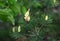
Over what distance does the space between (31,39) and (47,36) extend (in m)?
0.92

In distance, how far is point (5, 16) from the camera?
1.41m

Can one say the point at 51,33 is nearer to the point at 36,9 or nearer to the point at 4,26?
the point at 36,9

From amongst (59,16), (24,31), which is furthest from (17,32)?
(59,16)

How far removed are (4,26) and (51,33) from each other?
1.63 feet

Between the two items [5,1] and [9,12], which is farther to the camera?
[5,1]

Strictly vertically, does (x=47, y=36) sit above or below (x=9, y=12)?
below

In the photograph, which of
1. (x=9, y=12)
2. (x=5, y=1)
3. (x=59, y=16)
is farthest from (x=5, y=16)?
(x=59, y=16)

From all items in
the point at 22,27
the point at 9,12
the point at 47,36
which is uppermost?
the point at 9,12

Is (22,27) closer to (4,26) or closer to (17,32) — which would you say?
(17,32)

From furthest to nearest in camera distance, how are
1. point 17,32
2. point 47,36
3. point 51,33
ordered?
point 47,36, point 51,33, point 17,32

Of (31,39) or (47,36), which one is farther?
(47,36)

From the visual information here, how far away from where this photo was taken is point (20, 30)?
5.13 ft

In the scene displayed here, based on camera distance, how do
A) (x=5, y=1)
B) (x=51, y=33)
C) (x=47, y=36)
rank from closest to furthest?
(x=5, y=1), (x=51, y=33), (x=47, y=36)

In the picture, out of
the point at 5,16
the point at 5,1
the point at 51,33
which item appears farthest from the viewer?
the point at 51,33
